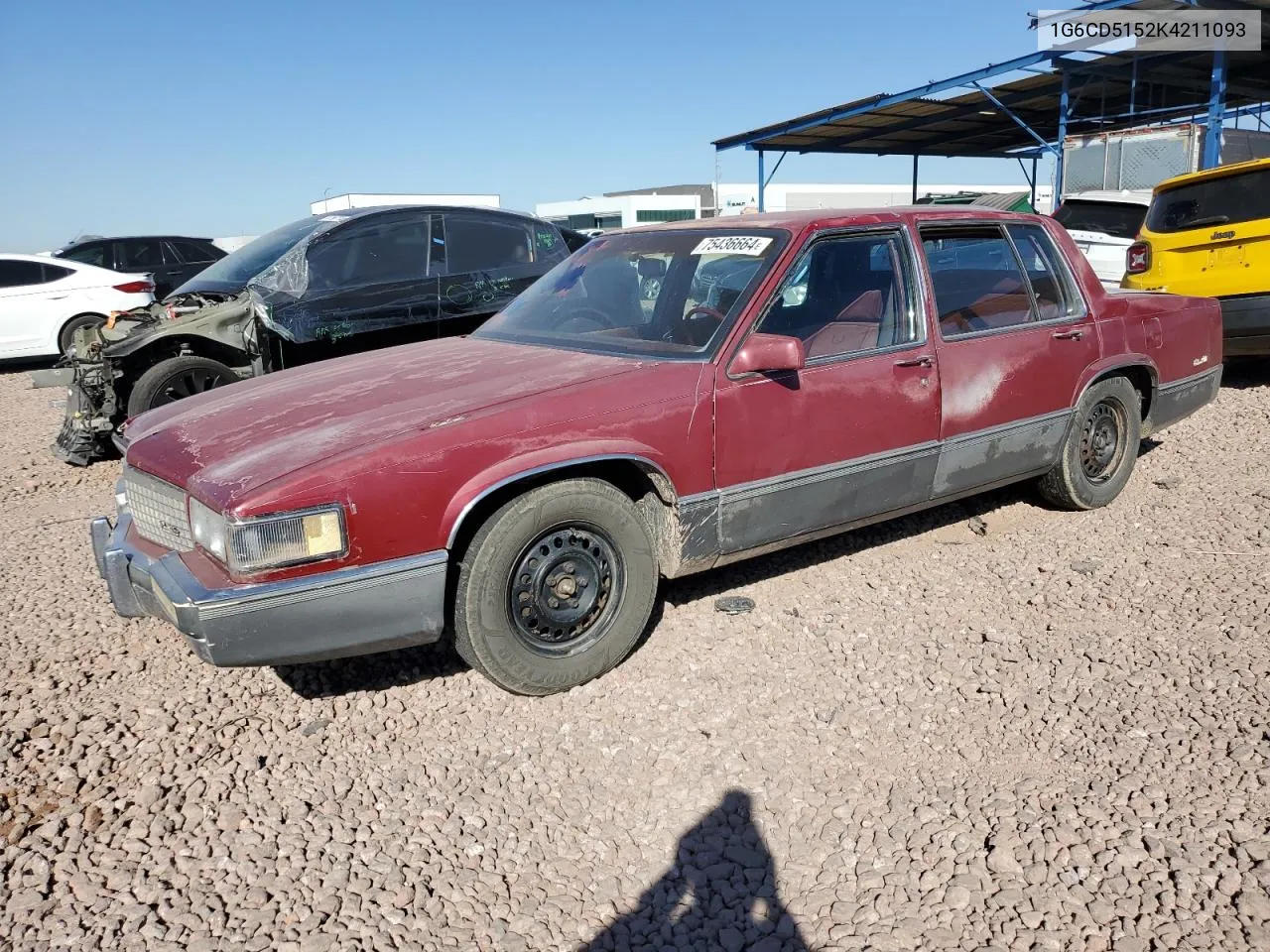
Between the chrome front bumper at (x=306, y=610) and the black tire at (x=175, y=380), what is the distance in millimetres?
3663

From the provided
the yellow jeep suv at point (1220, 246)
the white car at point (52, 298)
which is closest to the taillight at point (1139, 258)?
the yellow jeep suv at point (1220, 246)

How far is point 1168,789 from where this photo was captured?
261 cm

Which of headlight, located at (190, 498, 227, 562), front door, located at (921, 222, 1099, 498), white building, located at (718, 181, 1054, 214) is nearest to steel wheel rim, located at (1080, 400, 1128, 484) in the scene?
front door, located at (921, 222, 1099, 498)

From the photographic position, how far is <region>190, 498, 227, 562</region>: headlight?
277 cm

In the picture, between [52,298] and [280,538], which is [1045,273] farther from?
[52,298]

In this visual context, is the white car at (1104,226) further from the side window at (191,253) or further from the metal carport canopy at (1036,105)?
the side window at (191,253)

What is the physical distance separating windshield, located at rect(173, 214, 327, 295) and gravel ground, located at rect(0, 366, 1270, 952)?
11.8 feet

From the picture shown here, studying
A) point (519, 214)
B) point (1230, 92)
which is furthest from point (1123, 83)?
point (519, 214)

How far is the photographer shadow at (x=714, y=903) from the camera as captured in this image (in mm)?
2188

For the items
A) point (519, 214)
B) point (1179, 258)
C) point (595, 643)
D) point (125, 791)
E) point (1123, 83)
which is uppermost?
point (1123, 83)

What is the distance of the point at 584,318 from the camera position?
163 inches

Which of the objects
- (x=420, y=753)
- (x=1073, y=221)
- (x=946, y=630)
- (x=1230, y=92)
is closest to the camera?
(x=420, y=753)

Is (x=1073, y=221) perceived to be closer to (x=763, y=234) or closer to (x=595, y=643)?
(x=763, y=234)

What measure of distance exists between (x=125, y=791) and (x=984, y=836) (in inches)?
98.6
